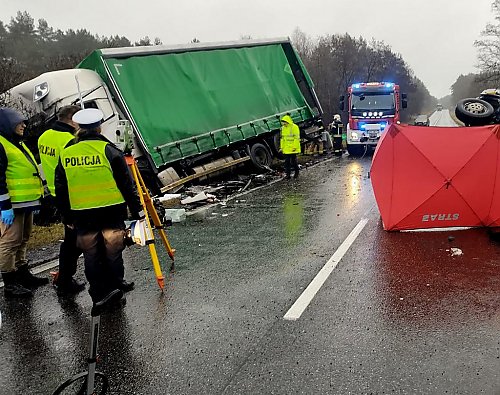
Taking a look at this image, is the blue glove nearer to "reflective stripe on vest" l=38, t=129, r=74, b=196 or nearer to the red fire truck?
"reflective stripe on vest" l=38, t=129, r=74, b=196

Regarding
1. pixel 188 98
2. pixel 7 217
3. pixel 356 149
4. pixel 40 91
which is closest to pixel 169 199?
pixel 188 98

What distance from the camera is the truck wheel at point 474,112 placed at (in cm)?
927

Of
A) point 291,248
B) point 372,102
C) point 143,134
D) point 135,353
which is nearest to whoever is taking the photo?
point 135,353

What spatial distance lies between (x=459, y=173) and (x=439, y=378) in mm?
4245

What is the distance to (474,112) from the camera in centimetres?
939

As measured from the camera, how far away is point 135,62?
11305 mm

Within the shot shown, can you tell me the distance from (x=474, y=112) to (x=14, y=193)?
27.5 ft

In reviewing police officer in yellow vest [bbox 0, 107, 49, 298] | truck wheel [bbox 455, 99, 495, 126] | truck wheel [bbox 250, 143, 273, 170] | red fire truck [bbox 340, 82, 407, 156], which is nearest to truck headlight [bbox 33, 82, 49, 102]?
police officer in yellow vest [bbox 0, 107, 49, 298]

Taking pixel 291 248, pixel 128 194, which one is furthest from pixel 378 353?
pixel 291 248

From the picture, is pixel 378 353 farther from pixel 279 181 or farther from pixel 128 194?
pixel 279 181

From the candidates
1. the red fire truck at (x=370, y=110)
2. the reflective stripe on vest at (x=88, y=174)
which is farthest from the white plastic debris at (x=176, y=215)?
the red fire truck at (x=370, y=110)

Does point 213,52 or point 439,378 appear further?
point 213,52

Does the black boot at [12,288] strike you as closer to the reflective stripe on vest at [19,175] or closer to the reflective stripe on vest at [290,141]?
the reflective stripe on vest at [19,175]

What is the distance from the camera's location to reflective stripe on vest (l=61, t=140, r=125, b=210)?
3.95 metres
